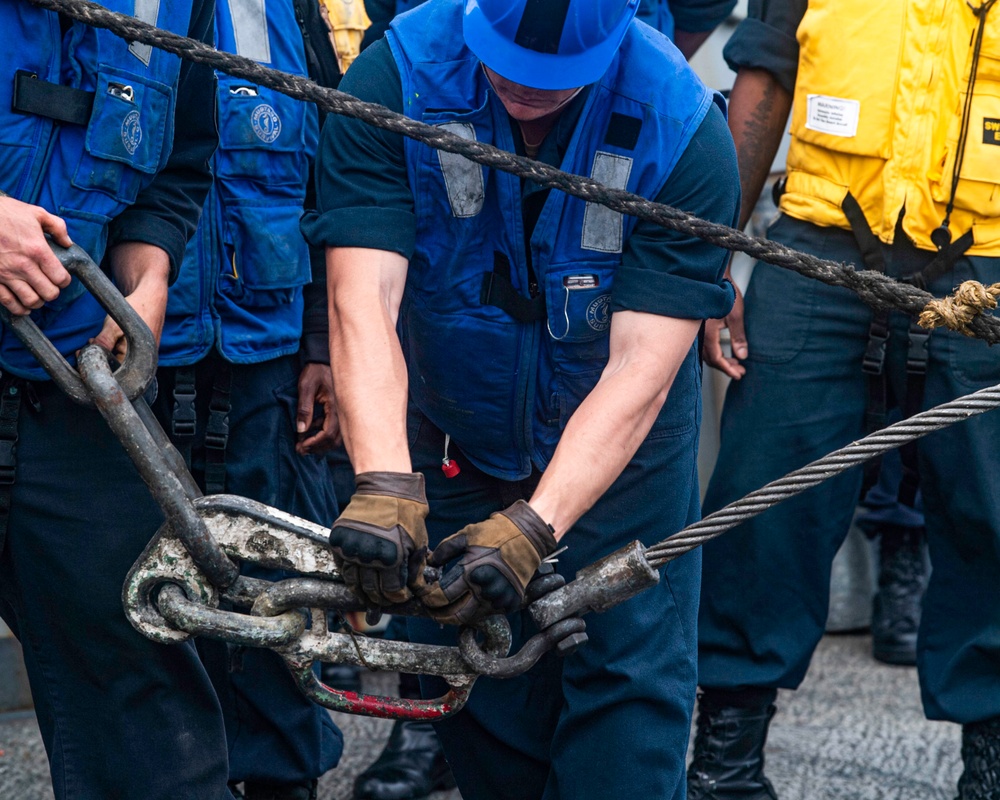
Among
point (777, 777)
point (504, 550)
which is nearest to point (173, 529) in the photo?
point (504, 550)

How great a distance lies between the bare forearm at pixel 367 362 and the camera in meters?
2.07

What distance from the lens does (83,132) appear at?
2.06m

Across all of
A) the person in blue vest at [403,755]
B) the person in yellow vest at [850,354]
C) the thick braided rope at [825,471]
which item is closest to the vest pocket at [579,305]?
the thick braided rope at [825,471]

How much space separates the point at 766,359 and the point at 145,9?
1.53 metres

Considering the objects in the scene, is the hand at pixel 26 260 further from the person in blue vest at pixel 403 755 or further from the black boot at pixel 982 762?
the black boot at pixel 982 762

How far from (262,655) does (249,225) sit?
86 centimetres

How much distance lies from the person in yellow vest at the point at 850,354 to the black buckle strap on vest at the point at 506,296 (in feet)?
2.62

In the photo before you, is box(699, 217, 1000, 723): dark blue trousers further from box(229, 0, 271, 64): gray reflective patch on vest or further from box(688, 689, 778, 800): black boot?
box(229, 0, 271, 64): gray reflective patch on vest

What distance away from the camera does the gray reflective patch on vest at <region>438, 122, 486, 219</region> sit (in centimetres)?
218

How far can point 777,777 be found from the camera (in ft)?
10.7

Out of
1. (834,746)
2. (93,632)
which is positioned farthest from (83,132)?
(834,746)

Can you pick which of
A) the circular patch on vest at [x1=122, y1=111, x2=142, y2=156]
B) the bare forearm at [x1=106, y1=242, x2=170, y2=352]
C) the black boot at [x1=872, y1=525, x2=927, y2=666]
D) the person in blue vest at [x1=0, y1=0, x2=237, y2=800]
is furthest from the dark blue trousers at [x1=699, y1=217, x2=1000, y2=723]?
the circular patch on vest at [x1=122, y1=111, x2=142, y2=156]

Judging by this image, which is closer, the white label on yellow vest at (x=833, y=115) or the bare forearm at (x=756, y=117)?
the white label on yellow vest at (x=833, y=115)

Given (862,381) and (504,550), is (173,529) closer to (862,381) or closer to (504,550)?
(504,550)
